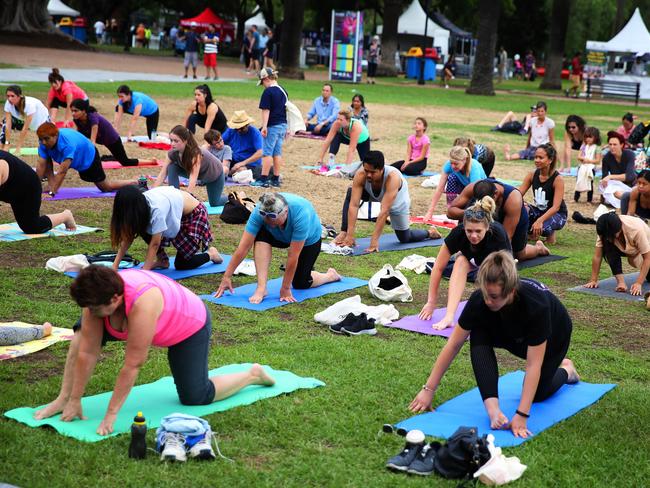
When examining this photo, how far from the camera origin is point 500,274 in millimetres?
5012

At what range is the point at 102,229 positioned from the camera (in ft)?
35.3

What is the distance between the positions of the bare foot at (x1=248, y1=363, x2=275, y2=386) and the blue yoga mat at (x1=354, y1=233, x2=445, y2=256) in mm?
4538

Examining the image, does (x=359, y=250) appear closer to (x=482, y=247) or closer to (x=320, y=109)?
(x=482, y=247)

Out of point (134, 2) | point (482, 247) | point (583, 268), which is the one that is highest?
point (134, 2)

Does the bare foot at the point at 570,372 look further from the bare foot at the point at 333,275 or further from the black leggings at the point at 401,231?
the black leggings at the point at 401,231

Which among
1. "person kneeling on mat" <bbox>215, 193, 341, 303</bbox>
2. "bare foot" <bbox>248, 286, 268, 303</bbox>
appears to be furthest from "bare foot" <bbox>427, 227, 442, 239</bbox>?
"bare foot" <bbox>248, 286, 268, 303</bbox>

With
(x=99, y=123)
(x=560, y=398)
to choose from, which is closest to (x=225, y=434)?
(x=560, y=398)

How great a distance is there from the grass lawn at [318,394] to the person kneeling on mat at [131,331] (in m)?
0.22

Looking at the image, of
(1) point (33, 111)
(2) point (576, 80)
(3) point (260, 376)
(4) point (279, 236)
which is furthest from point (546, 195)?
(2) point (576, 80)

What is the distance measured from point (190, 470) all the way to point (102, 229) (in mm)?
6471

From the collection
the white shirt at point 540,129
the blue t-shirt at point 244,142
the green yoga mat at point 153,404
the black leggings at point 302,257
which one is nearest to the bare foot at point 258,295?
the black leggings at point 302,257

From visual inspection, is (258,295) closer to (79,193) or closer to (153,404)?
(153,404)

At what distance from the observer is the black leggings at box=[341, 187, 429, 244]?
1073 centimetres

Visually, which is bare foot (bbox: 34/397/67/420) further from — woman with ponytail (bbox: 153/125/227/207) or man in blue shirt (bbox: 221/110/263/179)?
man in blue shirt (bbox: 221/110/263/179)
